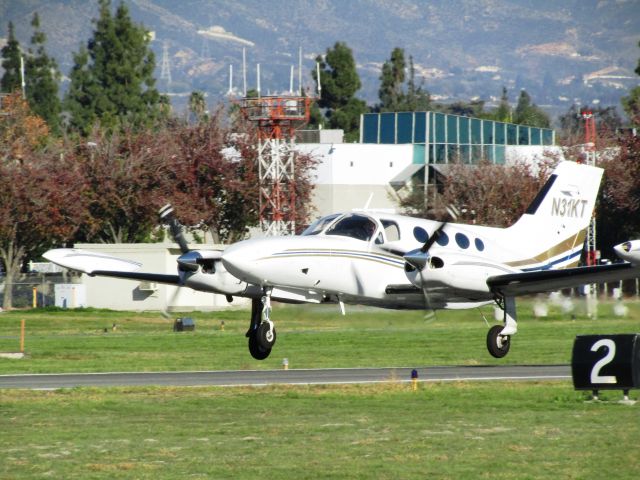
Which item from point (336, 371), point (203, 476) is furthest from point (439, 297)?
point (203, 476)

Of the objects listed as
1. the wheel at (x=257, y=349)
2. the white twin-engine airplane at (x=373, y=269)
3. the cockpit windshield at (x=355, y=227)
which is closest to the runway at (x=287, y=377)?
the white twin-engine airplane at (x=373, y=269)

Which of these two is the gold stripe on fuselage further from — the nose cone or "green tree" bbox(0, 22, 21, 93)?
"green tree" bbox(0, 22, 21, 93)

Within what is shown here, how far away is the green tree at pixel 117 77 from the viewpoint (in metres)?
156

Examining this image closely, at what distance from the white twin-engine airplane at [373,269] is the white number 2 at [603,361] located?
7.10 ft

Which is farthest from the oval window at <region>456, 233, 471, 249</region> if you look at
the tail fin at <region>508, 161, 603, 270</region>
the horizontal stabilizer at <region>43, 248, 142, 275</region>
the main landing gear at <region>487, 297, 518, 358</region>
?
the horizontal stabilizer at <region>43, 248, 142, 275</region>

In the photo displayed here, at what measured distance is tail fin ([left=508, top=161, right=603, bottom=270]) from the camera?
39.6m

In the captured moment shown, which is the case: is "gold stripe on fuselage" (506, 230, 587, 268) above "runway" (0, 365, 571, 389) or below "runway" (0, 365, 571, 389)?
above

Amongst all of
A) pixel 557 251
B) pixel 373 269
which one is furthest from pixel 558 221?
pixel 373 269

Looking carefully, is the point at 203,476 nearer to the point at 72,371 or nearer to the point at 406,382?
the point at 406,382

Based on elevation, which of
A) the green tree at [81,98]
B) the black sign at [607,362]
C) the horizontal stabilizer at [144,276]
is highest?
the green tree at [81,98]

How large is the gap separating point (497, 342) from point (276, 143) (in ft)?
163

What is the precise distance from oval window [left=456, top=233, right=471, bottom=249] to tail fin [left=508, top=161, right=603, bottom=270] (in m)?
2.86

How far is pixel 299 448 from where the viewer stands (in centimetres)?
2694

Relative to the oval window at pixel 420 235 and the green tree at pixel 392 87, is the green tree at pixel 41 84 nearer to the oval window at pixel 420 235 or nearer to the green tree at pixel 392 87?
the green tree at pixel 392 87
